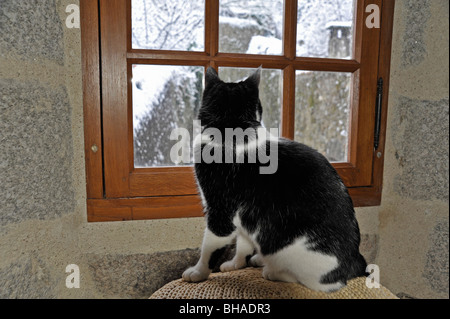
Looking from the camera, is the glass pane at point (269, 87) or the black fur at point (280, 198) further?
the glass pane at point (269, 87)

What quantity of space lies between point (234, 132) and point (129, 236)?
1.54 feet

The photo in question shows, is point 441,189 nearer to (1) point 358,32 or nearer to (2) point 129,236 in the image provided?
(1) point 358,32

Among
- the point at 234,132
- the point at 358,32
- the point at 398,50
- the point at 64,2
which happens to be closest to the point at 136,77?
the point at 64,2

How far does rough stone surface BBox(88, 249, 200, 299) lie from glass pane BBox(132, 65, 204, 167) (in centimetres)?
30

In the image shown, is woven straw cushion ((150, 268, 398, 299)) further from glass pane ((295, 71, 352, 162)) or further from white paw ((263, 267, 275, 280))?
glass pane ((295, 71, 352, 162))

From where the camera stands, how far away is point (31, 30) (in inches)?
29.0

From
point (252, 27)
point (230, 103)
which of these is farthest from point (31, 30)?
point (252, 27)

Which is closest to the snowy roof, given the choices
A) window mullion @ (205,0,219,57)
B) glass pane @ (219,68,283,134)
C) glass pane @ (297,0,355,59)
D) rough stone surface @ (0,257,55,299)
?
glass pane @ (297,0,355,59)

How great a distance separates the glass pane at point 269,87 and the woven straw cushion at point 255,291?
0.51 meters

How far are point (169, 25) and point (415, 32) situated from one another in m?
0.79

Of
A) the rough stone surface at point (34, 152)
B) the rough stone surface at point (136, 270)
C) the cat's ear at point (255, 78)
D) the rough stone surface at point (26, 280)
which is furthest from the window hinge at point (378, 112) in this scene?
the rough stone surface at point (26, 280)

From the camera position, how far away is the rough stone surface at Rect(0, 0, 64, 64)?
675mm

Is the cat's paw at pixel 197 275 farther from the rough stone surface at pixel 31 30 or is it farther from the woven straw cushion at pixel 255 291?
the rough stone surface at pixel 31 30

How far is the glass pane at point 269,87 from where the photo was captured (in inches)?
41.3
